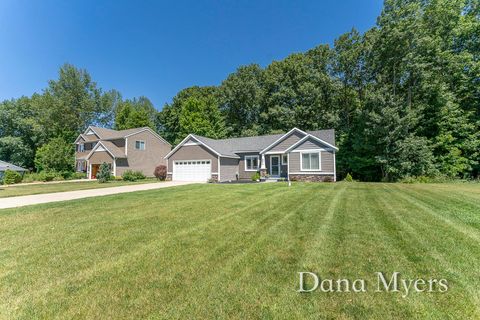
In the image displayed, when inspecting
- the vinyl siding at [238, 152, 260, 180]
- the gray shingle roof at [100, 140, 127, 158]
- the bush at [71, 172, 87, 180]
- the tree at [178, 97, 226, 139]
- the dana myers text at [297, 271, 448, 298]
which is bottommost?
the dana myers text at [297, 271, 448, 298]

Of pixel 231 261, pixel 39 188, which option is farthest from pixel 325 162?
pixel 39 188

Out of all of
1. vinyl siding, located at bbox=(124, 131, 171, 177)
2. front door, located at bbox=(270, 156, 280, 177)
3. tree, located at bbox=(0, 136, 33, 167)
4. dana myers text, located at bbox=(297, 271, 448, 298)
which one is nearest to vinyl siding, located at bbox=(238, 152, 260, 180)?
front door, located at bbox=(270, 156, 280, 177)

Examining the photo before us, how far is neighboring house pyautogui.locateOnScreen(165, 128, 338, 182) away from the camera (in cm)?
1864

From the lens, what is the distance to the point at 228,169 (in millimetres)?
22000

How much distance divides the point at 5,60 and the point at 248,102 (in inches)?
1107

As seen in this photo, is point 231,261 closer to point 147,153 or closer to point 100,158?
point 147,153

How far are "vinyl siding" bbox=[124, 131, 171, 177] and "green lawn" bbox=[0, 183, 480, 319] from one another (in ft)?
72.0

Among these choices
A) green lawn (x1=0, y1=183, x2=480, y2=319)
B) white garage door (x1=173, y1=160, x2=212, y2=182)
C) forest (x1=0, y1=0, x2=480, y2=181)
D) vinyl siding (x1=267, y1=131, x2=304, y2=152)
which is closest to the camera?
green lawn (x1=0, y1=183, x2=480, y2=319)

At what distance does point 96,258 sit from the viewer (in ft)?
13.0

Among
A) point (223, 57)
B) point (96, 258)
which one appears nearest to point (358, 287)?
Answer: point (96, 258)

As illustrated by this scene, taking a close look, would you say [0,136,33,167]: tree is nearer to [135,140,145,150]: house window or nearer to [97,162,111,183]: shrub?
[135,140,145,150]: house window

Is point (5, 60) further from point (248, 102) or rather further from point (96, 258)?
point (248, 102)

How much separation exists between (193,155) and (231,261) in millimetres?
19446

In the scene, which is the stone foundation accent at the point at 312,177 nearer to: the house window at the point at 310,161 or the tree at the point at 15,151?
the house window at the point at 310,161
